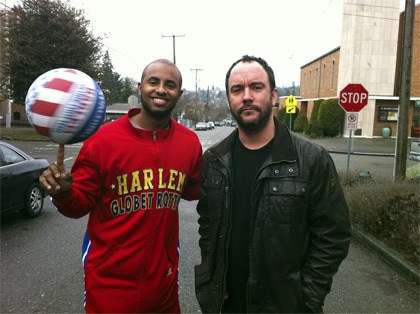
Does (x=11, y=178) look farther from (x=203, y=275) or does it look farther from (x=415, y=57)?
(x=415, y=57)

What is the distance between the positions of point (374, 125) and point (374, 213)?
26940 mm

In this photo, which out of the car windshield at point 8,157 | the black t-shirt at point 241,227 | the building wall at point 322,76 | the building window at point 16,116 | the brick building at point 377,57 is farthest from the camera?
the building window at point 16,116

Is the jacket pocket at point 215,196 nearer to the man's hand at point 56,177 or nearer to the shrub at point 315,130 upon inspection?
the man's hand at point 56,177

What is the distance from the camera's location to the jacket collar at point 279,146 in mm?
2119

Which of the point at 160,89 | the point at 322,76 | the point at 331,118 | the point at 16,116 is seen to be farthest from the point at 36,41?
the point at 322,76

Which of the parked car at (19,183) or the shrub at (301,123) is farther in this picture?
the shrub at (301,123)

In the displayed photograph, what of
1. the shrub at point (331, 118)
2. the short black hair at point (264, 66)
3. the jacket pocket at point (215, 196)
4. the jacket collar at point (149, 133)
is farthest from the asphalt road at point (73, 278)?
the shrub at point (331, 118)

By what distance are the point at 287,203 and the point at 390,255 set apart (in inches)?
145

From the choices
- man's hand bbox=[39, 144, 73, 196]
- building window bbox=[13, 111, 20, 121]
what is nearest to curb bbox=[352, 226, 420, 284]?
man's hand bbox=[39, 144, 73, 196]

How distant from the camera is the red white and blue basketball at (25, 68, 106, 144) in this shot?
6.33 ft

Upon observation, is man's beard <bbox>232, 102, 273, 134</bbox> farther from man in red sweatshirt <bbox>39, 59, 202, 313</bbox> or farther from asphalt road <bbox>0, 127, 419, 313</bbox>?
asphalt road <bbox>0, 127, 419, 313</bbox>

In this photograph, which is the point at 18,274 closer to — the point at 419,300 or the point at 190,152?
the point at 190,152

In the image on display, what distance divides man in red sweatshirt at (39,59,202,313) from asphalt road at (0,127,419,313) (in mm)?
1615

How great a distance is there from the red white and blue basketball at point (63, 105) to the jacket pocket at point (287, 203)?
1.07m
